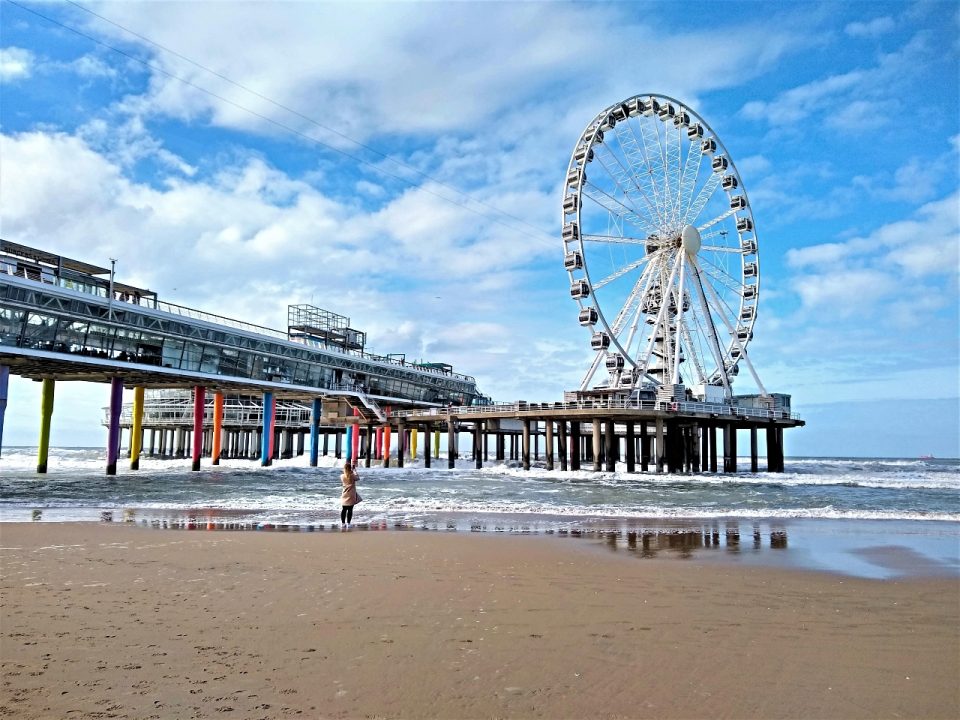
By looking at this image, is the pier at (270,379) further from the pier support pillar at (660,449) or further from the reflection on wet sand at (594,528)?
the reflection on wet sand at (594,528)

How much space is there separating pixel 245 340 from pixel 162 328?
726 centimetres

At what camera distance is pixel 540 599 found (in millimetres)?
6840

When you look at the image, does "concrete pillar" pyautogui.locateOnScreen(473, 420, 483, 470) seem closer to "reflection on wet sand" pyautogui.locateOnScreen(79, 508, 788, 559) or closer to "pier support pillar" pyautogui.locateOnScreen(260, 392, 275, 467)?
"pier support pillar" pyautogui.locateOnScreen(260, 392, 275, 467)

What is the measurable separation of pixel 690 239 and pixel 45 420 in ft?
137

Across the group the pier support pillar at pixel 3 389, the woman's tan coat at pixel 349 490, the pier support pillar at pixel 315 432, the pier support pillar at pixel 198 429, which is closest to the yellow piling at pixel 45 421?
the pier support pillar at pixel 3 389

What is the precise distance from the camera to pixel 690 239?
44875 mm

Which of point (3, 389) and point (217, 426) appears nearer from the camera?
point (3, 389)

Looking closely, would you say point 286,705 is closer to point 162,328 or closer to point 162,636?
point 162,636

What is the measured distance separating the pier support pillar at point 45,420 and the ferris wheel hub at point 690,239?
36.6 meters

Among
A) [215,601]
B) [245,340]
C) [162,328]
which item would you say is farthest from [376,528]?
[245,340]

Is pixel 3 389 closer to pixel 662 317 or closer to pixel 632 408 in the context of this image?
pixel 632 408

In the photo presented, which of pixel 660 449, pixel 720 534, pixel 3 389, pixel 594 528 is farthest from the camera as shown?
pixel 660 449

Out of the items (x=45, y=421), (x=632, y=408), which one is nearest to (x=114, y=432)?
(x=45, y=421)

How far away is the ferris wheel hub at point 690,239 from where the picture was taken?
44.5 metres
